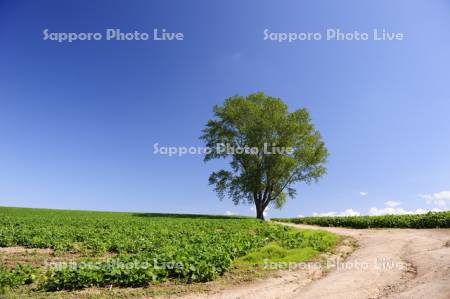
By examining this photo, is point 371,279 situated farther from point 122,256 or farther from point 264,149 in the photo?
point 264,149

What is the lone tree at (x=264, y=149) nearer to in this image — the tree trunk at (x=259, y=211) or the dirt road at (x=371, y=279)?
the tree trunk at (x=259, y=211)

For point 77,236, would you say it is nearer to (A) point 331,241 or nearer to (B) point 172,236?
(B) point 172,236

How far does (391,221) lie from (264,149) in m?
19.9

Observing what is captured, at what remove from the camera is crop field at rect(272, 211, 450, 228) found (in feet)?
102

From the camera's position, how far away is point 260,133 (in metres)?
50.7

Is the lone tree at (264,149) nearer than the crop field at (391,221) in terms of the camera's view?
No

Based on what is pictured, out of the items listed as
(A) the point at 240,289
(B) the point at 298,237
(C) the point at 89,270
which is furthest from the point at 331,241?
(C) the point at 89,270

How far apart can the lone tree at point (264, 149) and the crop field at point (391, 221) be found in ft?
30.1

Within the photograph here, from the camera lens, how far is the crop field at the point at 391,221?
31125mm

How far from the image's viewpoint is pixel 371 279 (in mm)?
13219

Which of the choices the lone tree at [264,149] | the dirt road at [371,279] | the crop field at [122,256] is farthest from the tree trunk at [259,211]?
the dirt road at [371,279]

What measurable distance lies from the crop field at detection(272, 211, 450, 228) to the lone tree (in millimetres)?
A: 9188

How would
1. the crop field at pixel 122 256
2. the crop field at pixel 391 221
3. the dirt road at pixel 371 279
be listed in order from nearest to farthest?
the dirt road at pixel 371 279 → the crop field at pixel 122 256 → the crop field at pixel 391 221


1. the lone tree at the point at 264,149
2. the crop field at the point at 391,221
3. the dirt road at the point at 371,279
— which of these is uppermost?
the lone tree at the point at 264,149
